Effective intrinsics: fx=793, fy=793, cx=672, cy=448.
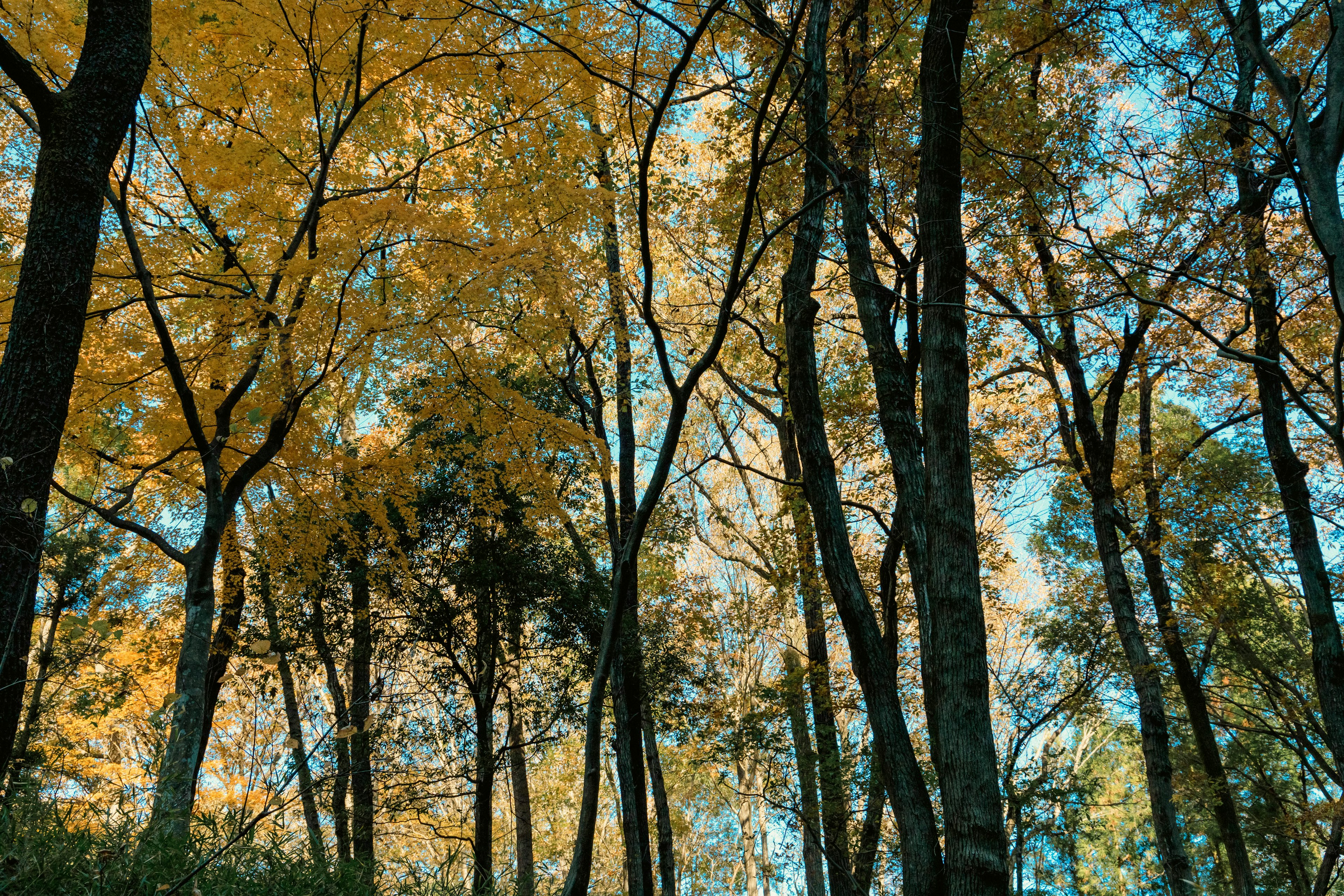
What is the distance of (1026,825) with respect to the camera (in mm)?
8125

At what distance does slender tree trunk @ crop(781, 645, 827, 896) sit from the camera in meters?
8.46

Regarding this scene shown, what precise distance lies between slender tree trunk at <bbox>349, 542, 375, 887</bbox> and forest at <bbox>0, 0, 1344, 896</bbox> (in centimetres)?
12

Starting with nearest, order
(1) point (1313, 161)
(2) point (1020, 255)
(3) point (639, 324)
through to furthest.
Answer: (1) point (1313, 161), (2) point (1020, 255), (3) point (639, 324)

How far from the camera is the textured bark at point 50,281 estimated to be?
107 inches

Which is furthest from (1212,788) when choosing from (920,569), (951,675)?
(951,675)

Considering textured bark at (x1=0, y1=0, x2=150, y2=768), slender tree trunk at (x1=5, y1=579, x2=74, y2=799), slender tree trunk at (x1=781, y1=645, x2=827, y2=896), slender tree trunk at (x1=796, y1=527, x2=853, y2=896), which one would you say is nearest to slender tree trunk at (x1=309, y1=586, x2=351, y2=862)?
slender tree trunk at (x1=5, y1=579, x2=74, y2=799)

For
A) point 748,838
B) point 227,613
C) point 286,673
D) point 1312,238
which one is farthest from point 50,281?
point 748,838

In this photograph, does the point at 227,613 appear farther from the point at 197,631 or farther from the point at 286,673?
the point at 197,631

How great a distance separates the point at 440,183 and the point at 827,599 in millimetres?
6874

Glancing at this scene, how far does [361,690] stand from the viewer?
30.8 ft

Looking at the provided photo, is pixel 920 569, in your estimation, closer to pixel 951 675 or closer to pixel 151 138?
pixel 951 675

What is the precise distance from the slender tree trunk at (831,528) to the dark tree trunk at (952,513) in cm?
28

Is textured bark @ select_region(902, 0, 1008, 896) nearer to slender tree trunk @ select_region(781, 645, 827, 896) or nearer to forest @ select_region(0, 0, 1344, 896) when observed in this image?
forest @ select_region(0, 0, 1344, 896)

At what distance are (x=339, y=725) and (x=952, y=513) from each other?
6.90m
